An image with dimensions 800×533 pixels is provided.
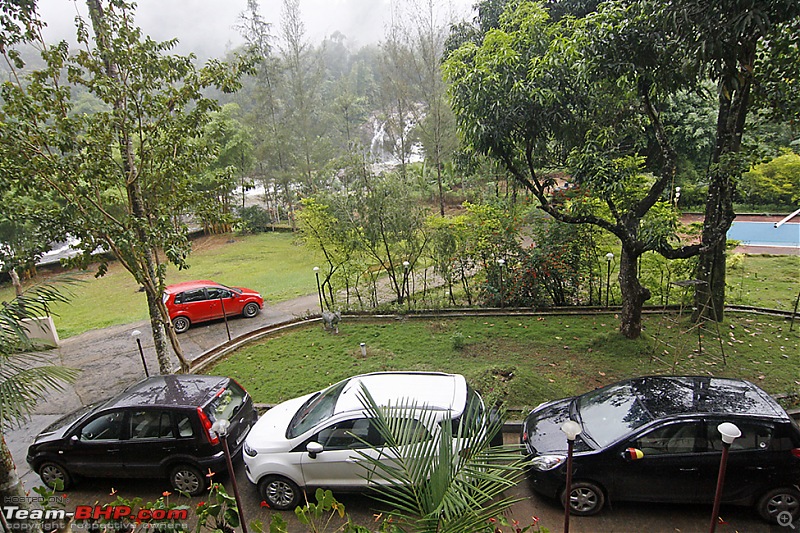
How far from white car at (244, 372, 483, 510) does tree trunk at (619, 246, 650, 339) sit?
13.8 feet

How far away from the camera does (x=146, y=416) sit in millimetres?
5094

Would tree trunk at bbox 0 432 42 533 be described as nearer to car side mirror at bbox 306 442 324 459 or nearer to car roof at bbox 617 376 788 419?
car side mirror at bbox 306 442 324 459

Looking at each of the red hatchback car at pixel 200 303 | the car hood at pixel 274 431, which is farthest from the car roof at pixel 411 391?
the red hatchback car at pixel 200 303

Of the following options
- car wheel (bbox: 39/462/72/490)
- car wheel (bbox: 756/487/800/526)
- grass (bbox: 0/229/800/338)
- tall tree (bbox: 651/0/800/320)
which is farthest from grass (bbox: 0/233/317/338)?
car wheel (bbox: 756/487/800/526)

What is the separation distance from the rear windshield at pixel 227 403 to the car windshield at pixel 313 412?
899 millimetres

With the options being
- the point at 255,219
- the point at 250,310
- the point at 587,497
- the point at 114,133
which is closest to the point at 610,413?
Answer: the point at 587,497

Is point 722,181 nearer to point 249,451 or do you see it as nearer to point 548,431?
point 548,431

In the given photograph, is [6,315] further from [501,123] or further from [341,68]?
[341,68]

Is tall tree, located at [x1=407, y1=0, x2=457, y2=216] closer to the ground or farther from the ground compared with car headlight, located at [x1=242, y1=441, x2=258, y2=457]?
farther from the ground

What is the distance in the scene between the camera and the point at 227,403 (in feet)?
17.9

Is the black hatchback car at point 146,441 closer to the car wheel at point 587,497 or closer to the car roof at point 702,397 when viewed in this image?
the car wheel at point 587,497

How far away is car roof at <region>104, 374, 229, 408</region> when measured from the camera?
5.18m

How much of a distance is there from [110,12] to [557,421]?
27.1 feet

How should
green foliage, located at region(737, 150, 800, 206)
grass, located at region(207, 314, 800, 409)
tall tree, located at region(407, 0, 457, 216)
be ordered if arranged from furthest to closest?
1. tall tree, located at region(407, 0, 457, 216)
2. green foliage, located at region(737, 150, 800, 206)
3. grass, located at region(207, 314, 800, 409)
